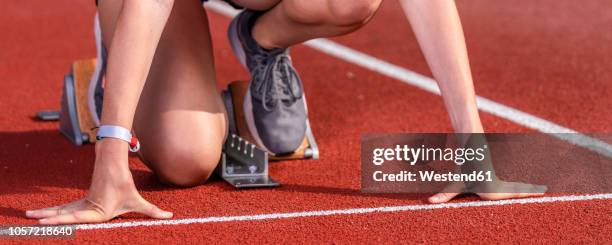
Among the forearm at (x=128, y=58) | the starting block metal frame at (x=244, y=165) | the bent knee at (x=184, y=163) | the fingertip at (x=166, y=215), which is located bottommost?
the starting block metal frame at (x=244, y=165)

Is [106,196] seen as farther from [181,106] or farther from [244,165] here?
[244,165]

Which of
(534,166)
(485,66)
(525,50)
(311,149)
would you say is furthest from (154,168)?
(525,50)

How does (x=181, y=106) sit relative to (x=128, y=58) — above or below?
below

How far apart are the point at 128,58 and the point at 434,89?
228 cm

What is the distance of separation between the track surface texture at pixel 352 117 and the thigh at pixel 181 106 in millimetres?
104

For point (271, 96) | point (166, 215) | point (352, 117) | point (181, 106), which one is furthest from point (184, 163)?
point (352, 117)

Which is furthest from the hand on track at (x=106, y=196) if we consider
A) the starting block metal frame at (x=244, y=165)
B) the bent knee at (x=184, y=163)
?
the starting block metal frame at (x=244, y=165)

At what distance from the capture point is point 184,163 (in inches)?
151

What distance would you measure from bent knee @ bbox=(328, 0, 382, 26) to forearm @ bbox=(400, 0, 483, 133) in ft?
0.43

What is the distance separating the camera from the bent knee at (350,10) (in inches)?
148

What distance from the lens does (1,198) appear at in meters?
3.71

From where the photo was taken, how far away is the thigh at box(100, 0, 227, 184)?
3.85 m

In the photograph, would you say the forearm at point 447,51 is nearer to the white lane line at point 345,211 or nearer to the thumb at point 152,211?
the white lane line at point 345,211

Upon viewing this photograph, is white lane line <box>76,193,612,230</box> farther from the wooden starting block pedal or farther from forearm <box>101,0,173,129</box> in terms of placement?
the wooden starting block pedal
